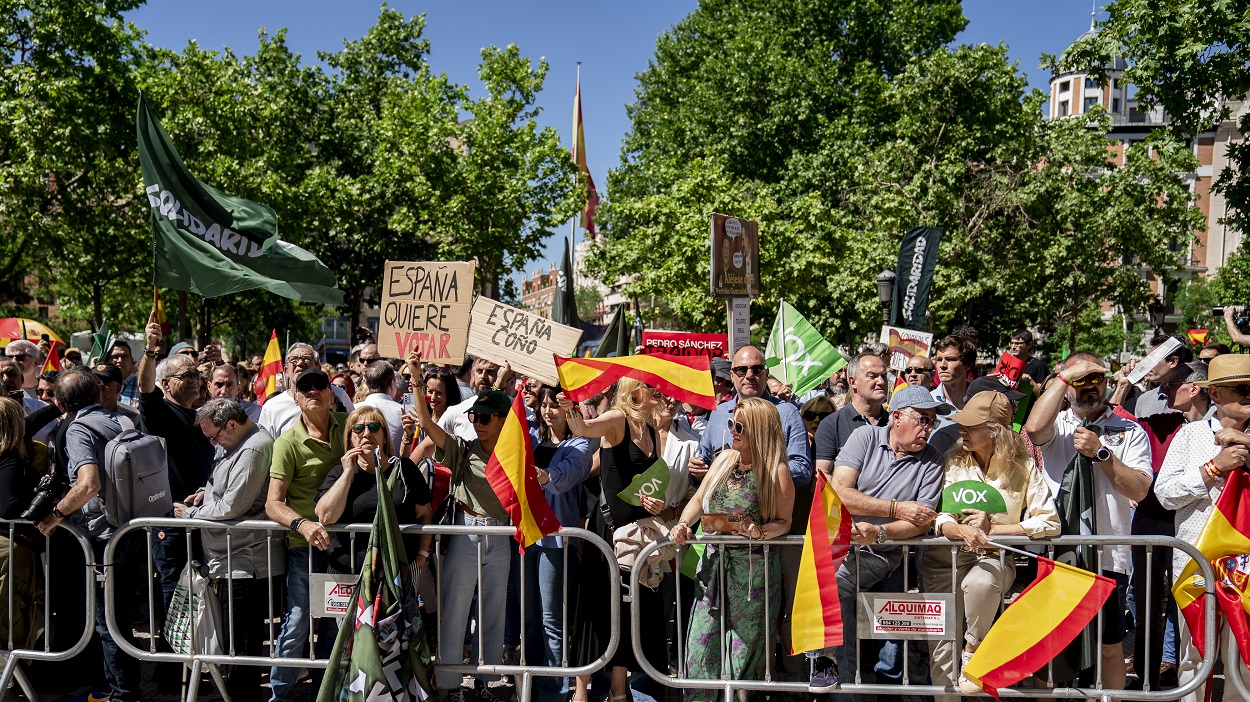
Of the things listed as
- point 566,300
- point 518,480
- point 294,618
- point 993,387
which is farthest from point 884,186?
point 294,618

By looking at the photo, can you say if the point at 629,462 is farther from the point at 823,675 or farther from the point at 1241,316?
the point at 1241,316

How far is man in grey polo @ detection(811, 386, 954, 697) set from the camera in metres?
4.90

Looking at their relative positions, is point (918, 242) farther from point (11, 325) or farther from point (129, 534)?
point (11, 325)

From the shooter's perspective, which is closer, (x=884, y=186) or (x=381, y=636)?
(x=381, y=636)

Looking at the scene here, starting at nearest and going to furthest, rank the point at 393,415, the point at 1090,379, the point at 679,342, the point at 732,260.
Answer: the point at 1090,379 → the point at 393,415 → the point at 679,342 → the point at 732,260

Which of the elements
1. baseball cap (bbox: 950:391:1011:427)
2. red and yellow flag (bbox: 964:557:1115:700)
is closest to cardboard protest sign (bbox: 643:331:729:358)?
baseball cap (bbox: 950:391:1011:427)

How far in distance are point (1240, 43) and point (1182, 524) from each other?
25.9 feet

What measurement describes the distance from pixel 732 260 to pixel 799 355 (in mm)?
3304

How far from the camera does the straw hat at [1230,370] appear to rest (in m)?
4.89

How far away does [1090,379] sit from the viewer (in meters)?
5.57

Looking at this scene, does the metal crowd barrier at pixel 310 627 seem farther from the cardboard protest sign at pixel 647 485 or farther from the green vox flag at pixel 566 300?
the green vox flag at pixel 566 300

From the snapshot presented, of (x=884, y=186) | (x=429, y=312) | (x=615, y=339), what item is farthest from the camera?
(x=884, y=186)

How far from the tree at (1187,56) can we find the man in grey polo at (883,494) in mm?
8192

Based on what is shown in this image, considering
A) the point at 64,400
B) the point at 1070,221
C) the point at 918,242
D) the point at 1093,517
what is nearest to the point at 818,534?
the point at 1093,517
